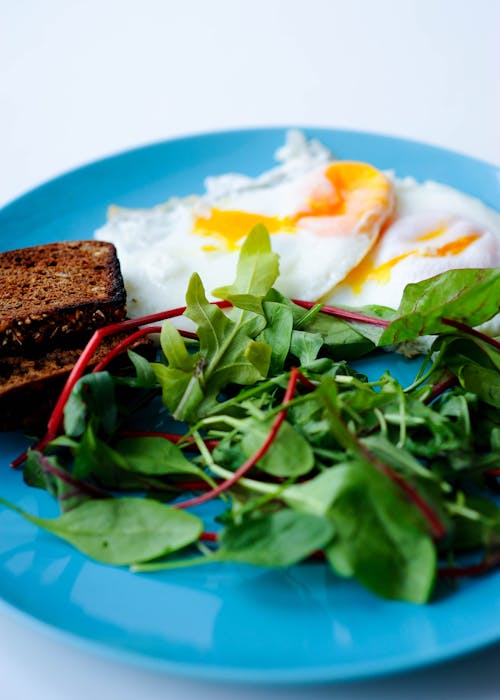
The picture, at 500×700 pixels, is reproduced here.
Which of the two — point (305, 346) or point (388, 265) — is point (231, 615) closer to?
point (305, 346)

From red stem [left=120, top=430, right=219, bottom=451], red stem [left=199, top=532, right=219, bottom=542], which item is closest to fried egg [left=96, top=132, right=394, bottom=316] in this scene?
red stem [left=120, top=430, right=219, bottom=451]

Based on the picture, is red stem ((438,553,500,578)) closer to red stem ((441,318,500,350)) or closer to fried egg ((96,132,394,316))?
red stem ((441,318,500,350))

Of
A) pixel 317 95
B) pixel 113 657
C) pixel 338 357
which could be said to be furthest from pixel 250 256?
pixel 317 95

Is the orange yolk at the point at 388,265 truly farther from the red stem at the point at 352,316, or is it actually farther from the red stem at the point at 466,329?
the red stem at the point at 466,329

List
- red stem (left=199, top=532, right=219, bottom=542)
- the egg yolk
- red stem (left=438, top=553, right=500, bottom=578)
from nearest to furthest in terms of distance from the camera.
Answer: red stem (left=438, top=553, right=500, bottom=578), red stem (left=199, top=532, right=219, bottom=542), the egg yolk

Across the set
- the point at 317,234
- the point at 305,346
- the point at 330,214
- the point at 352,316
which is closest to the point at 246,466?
the point at 305,346

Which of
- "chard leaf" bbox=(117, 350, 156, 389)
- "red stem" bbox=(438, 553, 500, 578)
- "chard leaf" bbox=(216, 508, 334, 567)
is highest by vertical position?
"chard leaf" bbox=(117, 350, 156, 389)

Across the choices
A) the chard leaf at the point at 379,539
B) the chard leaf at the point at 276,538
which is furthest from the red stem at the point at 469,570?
the chard leaf at the point at 276,538
